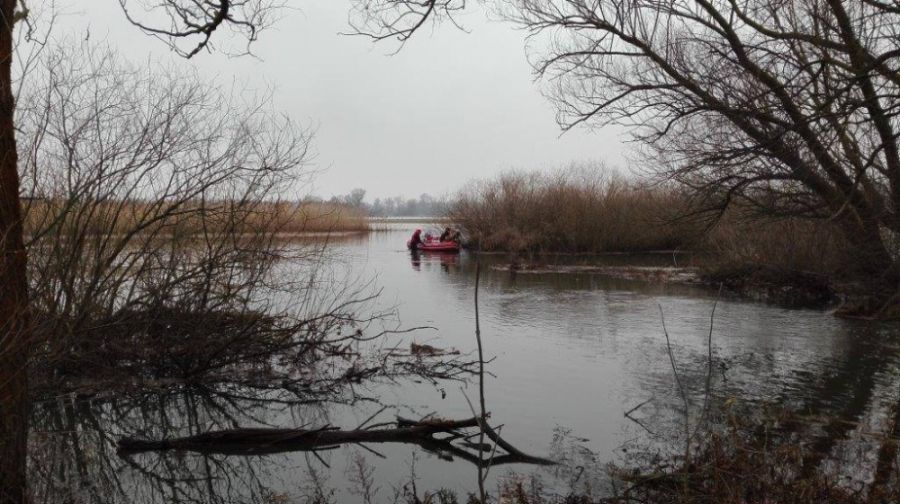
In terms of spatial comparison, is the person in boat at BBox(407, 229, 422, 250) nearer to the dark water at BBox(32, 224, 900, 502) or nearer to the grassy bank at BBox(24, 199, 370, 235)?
the dark water at BBox(32, 224, 900, 502)

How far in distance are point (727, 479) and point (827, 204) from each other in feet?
28.0

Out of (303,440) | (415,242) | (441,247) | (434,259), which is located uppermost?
(415,242)

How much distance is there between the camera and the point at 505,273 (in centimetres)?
2214

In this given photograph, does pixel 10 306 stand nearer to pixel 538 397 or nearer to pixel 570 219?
pixel 538 397

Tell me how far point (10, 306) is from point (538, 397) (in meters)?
5.40

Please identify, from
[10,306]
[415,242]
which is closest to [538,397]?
[10,306]

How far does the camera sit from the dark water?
5.51 m

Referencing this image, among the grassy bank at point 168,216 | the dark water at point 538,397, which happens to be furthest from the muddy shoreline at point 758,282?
the grassy bank at point 168,216

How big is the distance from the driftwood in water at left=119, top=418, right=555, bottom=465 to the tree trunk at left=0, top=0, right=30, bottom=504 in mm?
2433

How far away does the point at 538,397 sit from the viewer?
7.60m

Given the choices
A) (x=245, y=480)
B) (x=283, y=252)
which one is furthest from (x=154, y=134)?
(x=245, y=480)

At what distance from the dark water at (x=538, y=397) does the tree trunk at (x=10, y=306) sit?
1397 mm

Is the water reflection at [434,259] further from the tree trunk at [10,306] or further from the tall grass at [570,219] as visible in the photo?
the tree trunk at [10,306]

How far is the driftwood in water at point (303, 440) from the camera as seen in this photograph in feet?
19.9
